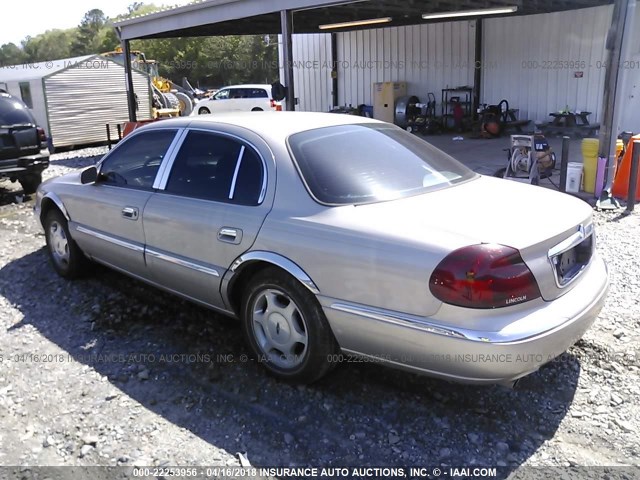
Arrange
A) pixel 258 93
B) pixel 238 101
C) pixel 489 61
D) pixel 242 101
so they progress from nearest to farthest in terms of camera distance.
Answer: pixel 489 61
pixel 258 93
pixel 242 101
pixel 238 101

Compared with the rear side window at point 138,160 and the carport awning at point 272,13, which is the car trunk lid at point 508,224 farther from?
the carport awning at point 272,13

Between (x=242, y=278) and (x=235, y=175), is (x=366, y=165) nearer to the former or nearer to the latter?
(x=235, y=175)

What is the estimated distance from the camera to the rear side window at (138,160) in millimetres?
4465

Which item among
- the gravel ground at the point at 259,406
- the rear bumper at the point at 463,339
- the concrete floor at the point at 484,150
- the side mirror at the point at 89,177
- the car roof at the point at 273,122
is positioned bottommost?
the concrete floor at the point at 484,150

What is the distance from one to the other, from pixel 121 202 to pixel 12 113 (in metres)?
6.18

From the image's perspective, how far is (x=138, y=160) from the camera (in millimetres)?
4695

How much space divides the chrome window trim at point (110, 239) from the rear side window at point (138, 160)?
43 cm

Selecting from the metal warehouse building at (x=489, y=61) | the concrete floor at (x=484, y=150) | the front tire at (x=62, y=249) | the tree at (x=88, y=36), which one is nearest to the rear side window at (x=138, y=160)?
the front tire at (x=62, y=249)

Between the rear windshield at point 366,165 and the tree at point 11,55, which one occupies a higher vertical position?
the tree at point 11,55

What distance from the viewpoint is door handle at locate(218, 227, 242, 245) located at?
3.62 metres

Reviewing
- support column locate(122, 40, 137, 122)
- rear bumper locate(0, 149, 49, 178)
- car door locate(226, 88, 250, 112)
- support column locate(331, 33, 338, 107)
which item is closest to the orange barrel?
rear bumper locate(0, 149, 49, 178)

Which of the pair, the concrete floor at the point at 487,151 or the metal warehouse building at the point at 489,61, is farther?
the metal warehouse building at the point at 489,61

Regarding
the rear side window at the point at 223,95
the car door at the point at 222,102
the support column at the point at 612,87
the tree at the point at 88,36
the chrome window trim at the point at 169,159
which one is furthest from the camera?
the tree at the point at 88,36

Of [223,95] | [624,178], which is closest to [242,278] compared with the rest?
[624,178]
